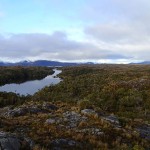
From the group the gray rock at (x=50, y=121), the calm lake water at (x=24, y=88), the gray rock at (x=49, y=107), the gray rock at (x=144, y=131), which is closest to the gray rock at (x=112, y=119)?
the gray rock at (x=144, y=131)

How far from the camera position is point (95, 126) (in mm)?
18641

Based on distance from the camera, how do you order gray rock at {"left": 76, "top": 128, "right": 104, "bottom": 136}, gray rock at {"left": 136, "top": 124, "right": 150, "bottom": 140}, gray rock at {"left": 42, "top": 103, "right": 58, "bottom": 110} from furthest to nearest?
gray rock at {"left": 42, "top": 103, "right": 58, "bottom": 110} < gray rock at {"left": 136, "top": 124, "right": 150, "bottom": 140} < gray rock at {"left": 76, "top": 128, "right": 104, "bottom": 136}

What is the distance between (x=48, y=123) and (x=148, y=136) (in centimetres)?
644

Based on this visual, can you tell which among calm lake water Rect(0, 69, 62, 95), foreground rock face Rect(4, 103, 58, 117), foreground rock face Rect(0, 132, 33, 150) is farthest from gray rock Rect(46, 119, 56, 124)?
calm lake water Rect(0, 69, 62, 95)

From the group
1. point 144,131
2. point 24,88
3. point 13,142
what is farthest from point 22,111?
point 24,88

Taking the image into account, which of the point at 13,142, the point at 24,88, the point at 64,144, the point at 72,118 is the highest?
the point at 13,142

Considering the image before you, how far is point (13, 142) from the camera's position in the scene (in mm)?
13445

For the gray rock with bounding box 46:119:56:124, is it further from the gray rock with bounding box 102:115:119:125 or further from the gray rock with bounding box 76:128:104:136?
the gray rock with bounding box 102:115:119:125

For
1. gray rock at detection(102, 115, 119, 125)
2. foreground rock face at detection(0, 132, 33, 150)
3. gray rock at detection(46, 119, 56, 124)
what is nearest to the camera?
Answer: foreground rock face at detection(0, 132, 33, 150)

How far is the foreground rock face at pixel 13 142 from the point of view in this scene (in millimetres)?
12832

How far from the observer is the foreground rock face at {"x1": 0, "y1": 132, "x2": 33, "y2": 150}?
12.8 meters

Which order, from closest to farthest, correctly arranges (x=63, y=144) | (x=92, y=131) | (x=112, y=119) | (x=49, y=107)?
(x=63, y=144)
(x=92, y=131)
(x=112, y=119)
(x=49, y=107)

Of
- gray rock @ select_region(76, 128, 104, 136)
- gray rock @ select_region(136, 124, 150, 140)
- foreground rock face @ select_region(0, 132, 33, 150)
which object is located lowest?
gray rock @ select_region(136, 124, 150, 140)

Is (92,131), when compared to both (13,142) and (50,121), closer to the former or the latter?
(50,121)
